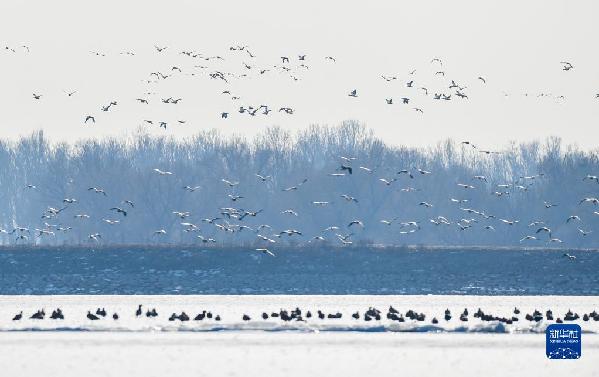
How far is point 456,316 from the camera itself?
69.6 m

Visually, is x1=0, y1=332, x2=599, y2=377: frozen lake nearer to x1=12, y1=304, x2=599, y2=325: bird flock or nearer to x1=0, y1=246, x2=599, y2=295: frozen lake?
x1=12, y1=304, x2=599, y2=325: bird flock

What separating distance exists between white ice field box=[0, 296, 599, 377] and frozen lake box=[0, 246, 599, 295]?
25.0 m

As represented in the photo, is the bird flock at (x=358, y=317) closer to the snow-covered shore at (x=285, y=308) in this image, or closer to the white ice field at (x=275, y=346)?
the snow-covered shore at (x=285, y=308)

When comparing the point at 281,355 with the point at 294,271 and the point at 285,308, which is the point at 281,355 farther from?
the point at 294,271

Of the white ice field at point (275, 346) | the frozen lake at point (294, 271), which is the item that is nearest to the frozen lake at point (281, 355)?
the white ice field at point (275, 346)

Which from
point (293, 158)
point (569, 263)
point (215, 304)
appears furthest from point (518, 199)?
point (215, 304)

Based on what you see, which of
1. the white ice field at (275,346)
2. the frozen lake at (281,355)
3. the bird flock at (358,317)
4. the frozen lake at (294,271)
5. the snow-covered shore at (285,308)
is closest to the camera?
the frozen lake at (281,355)

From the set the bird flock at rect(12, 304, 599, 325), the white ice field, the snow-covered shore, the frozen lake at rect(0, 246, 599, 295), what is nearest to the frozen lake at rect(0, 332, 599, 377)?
the white ice field

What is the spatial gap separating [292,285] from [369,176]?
1787 inches

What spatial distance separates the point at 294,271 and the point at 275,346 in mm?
44659

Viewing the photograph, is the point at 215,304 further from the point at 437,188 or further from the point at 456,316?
the point at 437,188

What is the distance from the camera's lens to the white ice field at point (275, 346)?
5025 centimetres

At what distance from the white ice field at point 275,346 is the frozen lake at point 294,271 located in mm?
24997

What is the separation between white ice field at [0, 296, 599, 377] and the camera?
165 feet
